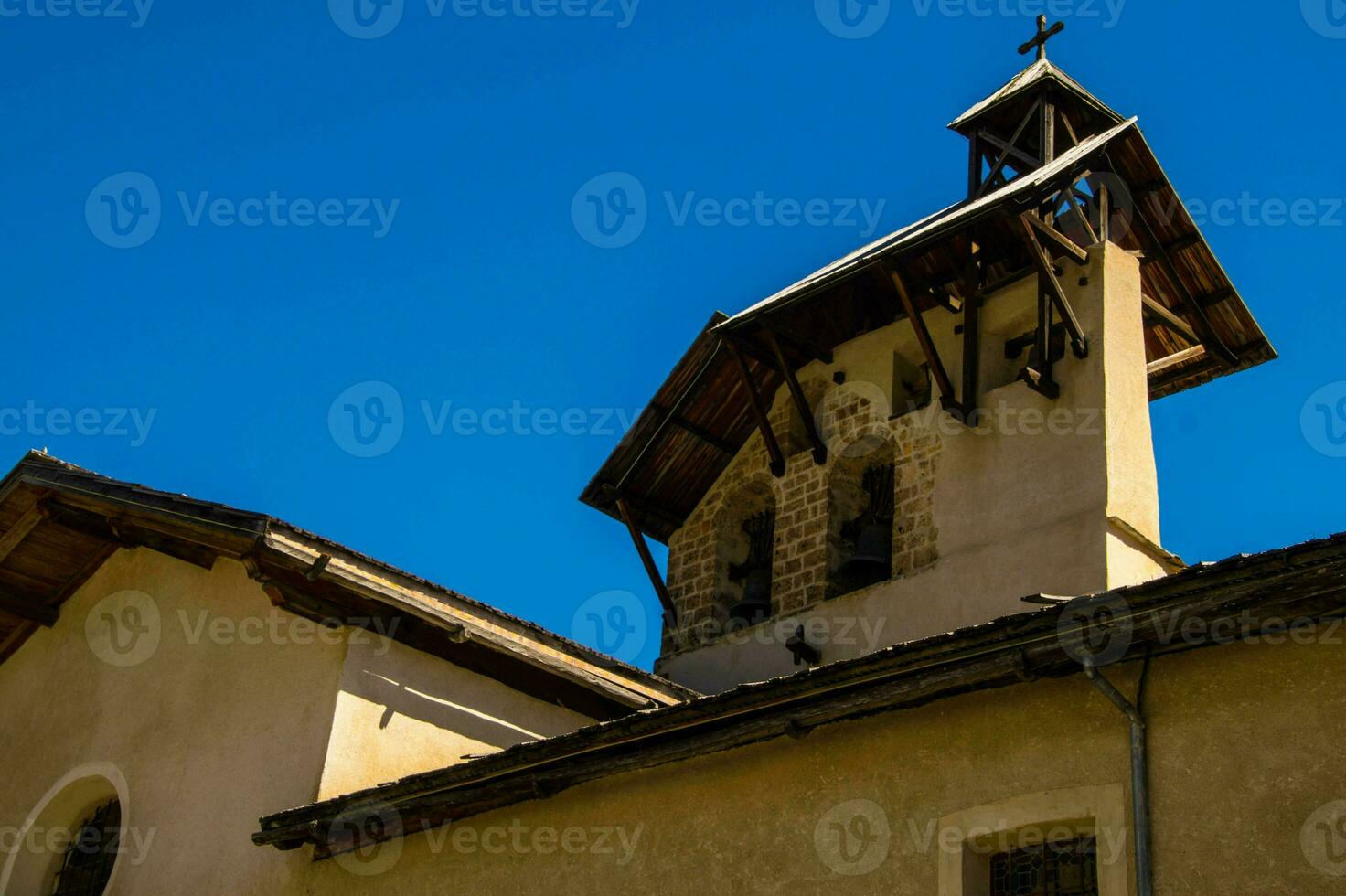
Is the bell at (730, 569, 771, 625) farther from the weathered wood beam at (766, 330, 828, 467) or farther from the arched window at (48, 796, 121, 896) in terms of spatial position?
the arched window at (48, 796, 121, 896)

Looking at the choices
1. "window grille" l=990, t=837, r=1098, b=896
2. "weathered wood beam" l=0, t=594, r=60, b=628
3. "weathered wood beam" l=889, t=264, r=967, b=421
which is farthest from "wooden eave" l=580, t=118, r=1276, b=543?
→ "window grille" l=990, t=837, r=1098, b=896

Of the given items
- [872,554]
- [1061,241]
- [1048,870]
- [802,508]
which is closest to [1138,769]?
[1048,870]

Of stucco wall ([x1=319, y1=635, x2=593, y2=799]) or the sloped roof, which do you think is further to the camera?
the sloped roof

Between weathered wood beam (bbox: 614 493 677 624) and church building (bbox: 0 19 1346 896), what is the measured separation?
0.04 metres

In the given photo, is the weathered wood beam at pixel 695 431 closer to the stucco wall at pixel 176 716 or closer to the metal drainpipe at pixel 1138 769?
the stucco wall at pixel 176 716

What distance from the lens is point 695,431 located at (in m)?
16.7

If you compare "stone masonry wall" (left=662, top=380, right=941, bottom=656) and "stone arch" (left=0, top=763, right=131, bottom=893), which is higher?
"stone masonry wall" (left=662, top=380, right=941, bottom=656)

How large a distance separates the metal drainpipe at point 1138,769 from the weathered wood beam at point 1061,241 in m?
7.31

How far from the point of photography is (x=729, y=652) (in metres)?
15.4

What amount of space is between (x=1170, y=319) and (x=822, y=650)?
4.79 m

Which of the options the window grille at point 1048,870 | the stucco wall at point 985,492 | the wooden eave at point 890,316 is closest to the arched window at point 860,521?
the stucco wall at point 985,492

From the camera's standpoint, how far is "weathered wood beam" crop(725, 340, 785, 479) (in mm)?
15750

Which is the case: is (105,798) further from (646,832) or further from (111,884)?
(646,832)

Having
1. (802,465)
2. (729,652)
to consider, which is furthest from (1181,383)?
(729,652)
